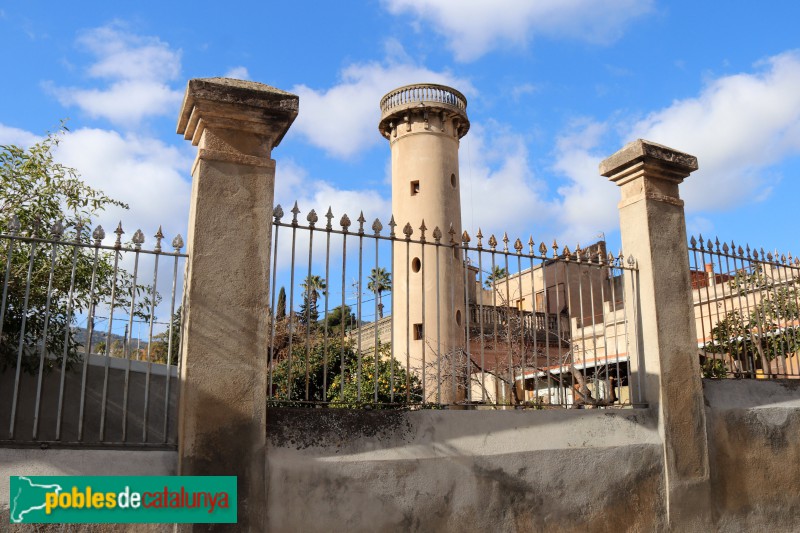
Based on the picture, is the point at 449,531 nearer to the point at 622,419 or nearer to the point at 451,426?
the point at 451,426

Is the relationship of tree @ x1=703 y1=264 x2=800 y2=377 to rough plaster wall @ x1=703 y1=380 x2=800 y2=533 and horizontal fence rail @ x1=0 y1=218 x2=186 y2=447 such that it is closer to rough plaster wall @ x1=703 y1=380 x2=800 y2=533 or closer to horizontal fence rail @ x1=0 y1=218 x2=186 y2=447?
rough plaster wall @ x1=703 y1=380 x2=800 y2=533

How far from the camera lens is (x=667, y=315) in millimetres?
6266

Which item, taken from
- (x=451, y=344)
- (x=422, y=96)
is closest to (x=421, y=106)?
(x=422, y=96)

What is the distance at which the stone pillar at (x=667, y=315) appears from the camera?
5984 millimetres

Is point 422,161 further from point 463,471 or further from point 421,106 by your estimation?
point 463,471

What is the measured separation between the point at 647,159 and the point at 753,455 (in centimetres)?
298

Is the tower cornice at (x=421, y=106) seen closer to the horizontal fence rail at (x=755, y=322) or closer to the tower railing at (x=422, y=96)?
the tower railing at (x=422, y=96)

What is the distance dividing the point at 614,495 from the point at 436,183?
18.0 meters

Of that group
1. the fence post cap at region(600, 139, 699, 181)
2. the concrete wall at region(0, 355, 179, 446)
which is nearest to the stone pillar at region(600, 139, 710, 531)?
the fence post cap at region(600, 139, 699, 181)

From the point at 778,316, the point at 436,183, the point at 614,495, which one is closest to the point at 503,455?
the point at 614,495

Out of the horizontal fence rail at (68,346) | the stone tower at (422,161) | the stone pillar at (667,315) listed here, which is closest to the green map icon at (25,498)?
the horizontal fence rail at (68,346)

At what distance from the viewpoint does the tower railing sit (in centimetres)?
2358

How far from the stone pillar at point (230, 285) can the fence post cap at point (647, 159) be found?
133 inches

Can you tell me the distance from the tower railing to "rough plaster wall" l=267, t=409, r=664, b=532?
18961 mm
